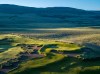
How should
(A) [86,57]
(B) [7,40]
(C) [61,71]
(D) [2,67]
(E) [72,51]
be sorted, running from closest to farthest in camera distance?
(C) [61,71] < (D) [2,67] < (A) [86,57] < (E) [72,51] < (B) [7,40]

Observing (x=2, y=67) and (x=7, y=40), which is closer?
(x=2, y=67)

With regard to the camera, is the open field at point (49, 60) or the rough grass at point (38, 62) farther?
the rough grass at point (38, 62)

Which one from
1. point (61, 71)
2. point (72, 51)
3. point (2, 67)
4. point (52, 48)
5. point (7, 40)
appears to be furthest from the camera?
point (7, 40)

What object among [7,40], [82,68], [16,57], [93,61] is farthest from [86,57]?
[7,40]

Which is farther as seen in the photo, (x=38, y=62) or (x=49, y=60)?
(x=49, y=60)

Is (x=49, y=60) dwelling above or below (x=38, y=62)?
above

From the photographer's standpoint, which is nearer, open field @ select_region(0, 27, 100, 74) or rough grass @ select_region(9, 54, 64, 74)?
open field @ select_region(0, 27, 100, 74)

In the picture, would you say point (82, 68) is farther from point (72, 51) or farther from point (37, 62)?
point (72, 51)

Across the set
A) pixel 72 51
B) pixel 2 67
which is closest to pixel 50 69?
pixel 2 67

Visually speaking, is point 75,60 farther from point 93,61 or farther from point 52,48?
point 52,48
